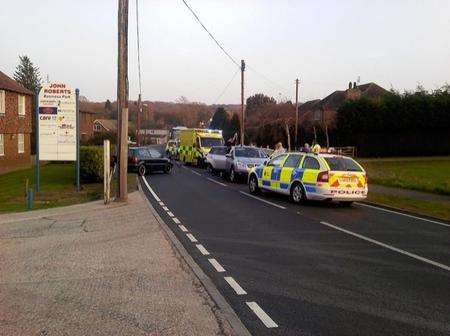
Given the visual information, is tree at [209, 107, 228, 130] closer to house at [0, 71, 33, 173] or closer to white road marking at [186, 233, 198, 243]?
house at [0, 71, 33, 173]

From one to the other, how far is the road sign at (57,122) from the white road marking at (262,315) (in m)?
15.6

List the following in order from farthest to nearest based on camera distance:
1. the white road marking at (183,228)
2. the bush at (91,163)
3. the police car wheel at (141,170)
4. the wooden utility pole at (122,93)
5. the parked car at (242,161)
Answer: the police car wheel at (141,170) → the bush at (91,163) → the parked car at (242,161) → the wooden utility pole at (122,93) → the white road marking at (183,228)

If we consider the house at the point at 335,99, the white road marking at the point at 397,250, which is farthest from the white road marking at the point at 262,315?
the house at the point at 335,99

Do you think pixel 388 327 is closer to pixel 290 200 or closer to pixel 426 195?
pixel 290 200

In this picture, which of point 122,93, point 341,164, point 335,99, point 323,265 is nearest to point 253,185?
point 341,164

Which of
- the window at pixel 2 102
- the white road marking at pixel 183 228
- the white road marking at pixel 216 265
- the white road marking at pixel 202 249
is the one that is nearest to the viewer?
the white road marking at pixel 216 265

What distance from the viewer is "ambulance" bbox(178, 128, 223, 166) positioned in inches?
1465

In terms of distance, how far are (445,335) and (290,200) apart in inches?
472

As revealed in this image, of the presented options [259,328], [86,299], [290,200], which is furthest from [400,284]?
[290,200]

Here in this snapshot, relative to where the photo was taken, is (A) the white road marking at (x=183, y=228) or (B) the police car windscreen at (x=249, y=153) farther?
(B) the police car windscreen at (x=249, y=153)

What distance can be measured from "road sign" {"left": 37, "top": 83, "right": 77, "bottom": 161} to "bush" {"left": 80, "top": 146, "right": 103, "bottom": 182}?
4.20 meters

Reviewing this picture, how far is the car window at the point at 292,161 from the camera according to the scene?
17.1 metres

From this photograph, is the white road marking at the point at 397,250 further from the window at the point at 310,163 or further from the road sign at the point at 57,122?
the road sign at the point at 57,122

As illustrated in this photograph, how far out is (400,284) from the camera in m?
7.21
